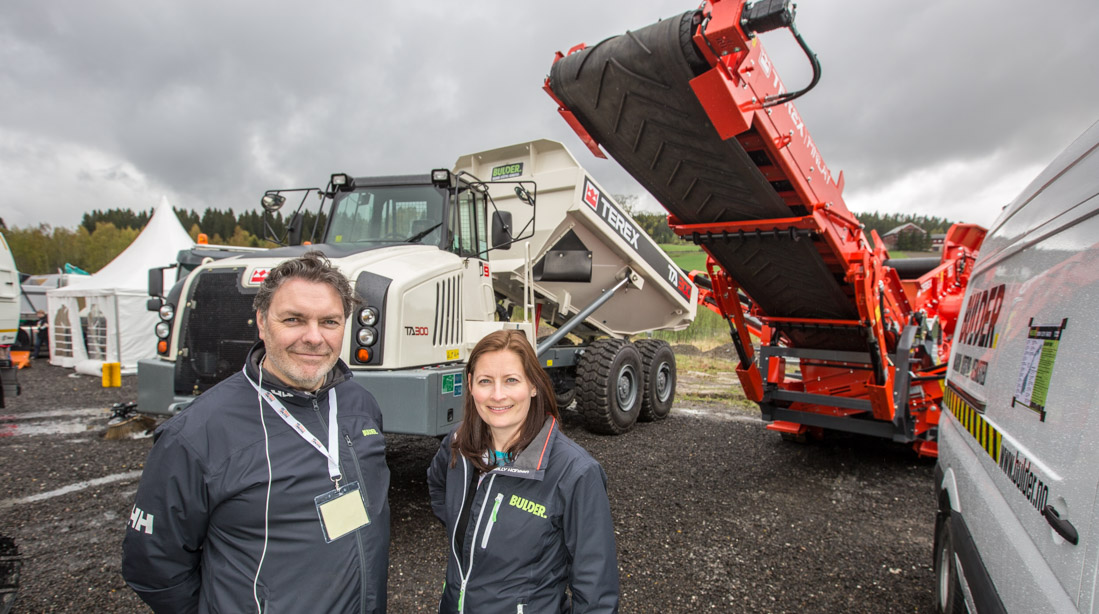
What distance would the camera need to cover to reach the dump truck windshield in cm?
495

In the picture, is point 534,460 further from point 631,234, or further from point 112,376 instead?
point 112,376

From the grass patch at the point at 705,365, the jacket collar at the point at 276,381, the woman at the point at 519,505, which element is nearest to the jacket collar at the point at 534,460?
the woman at the point at 519,505

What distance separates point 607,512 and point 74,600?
3.11m

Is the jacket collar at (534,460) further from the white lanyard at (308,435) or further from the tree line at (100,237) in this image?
the tree line at (100,237)

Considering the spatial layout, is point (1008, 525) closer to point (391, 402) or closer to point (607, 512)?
point (607, 512)

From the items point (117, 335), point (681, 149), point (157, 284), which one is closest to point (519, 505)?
point (681, 149)

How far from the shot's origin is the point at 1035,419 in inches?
60.3

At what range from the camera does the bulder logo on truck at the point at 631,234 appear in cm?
626

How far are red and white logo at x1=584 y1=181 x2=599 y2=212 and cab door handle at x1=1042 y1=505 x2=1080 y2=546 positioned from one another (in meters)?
5.06

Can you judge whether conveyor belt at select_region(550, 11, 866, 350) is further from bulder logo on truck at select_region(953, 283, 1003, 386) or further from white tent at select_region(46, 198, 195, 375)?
white tent at select_region(46, 198, 195, 375)

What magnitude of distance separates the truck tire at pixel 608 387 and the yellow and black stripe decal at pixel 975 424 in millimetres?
3787

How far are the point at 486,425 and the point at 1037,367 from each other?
1.57 m

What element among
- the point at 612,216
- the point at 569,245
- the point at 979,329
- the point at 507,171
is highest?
the point at 507,171

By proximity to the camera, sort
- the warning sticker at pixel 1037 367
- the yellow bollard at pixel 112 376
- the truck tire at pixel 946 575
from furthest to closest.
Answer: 1. the yellow bollard at pixel 112 376
2. the truck tire at pixel 946 575
3. the warning sticker at pixel 1037 367
